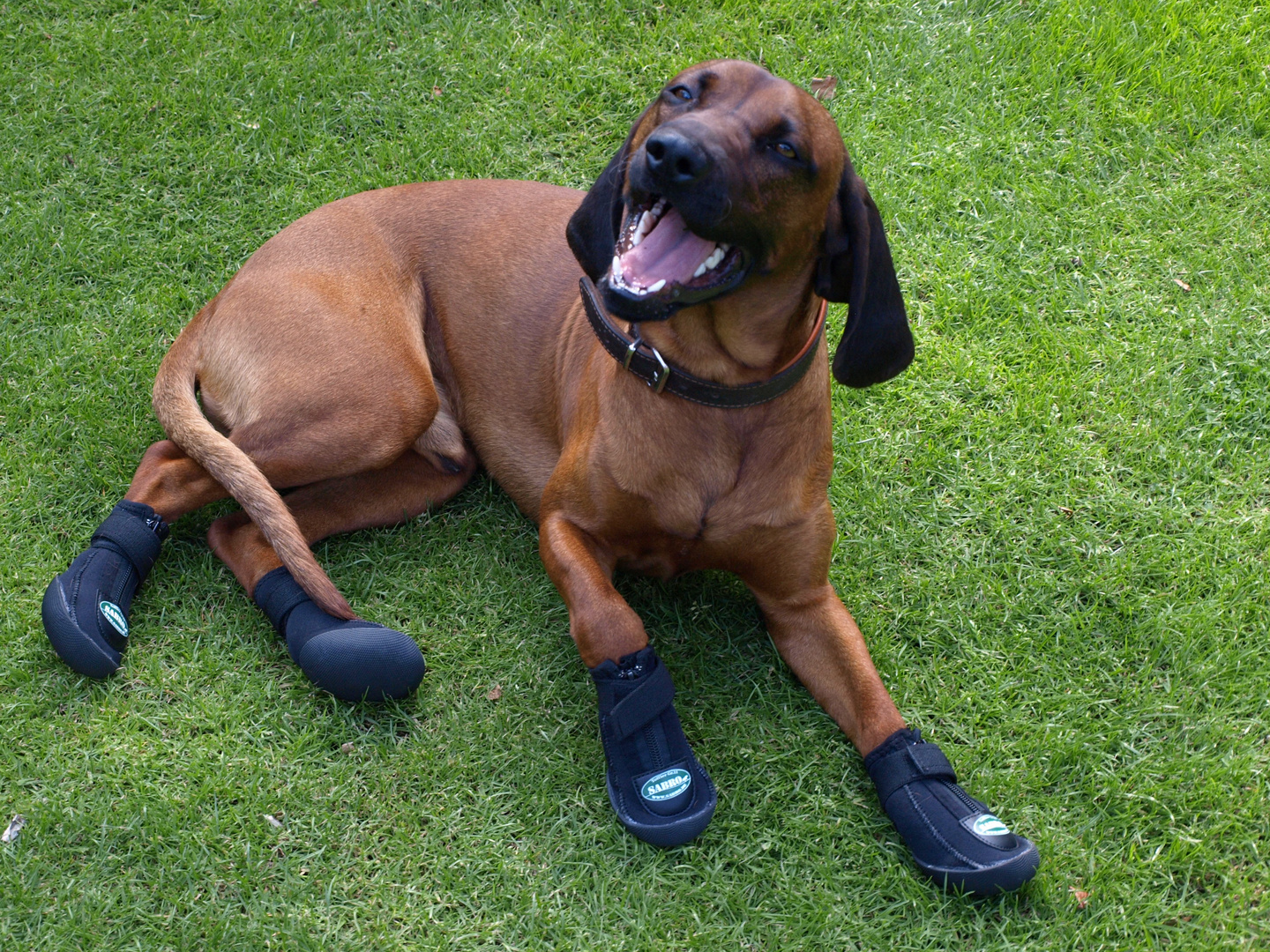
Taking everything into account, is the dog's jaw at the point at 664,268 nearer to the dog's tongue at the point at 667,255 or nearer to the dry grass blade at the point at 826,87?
the dog's tongue at the point at 667,255

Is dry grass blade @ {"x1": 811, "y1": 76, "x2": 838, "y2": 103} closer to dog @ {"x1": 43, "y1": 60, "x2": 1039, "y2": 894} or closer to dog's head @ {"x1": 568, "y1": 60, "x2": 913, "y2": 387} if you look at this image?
dog @ {"x1": 43, "y1": 60, "x2": 1039, "y2": 894}

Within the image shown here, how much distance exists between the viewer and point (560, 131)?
5.10 m

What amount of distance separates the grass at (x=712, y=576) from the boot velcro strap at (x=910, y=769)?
0.14m

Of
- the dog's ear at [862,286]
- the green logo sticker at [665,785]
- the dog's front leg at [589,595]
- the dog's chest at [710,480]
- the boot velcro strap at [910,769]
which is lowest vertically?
the green logo sticker at [665,785]

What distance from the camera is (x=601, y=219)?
3105mm

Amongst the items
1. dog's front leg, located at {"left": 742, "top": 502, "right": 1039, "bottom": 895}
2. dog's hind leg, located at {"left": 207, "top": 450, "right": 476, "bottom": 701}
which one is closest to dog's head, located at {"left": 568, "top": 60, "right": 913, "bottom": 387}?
dog's front leg, located at {"left": 742, "top": 502, "right": 1039, "bottom": 895}

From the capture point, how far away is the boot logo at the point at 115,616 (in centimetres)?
335

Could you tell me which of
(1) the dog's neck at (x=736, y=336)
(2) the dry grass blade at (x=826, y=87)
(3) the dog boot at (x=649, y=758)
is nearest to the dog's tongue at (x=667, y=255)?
(1) the dog's neck at (x=736, y=336)

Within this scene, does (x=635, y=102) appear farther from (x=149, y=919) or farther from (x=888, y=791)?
(x=149, y=919)

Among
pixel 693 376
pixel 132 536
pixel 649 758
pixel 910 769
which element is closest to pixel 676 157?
pixel 693 376

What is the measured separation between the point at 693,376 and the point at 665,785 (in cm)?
112

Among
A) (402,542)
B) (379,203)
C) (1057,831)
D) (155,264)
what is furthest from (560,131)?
(1057,831)

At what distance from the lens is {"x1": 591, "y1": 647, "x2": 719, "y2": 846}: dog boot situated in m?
3.03

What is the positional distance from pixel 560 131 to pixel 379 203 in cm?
Result: 141
